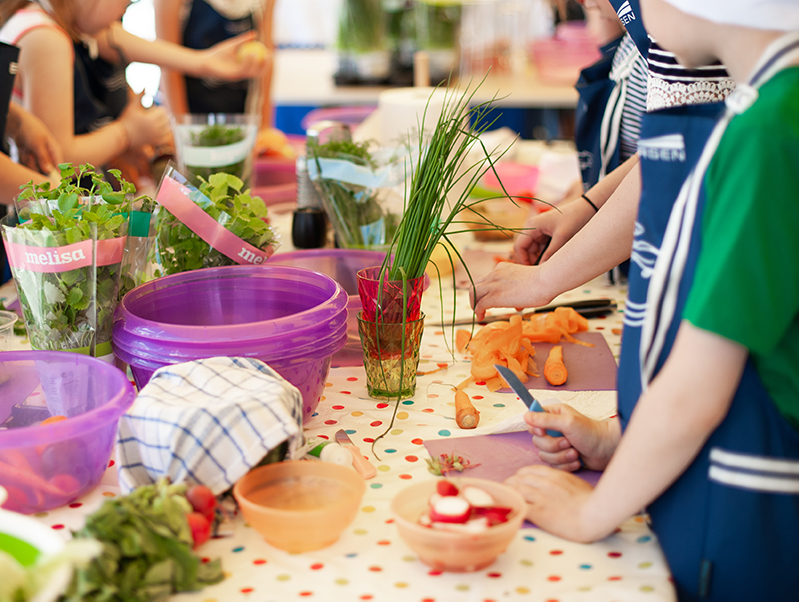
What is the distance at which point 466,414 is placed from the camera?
1009mm

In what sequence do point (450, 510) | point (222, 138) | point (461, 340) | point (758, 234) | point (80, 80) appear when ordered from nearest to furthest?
point (758, 234), point (450, 510), point (461, 340), point (222, 138), point (80, 80)

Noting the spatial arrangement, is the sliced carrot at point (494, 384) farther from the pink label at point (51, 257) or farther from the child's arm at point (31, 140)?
the child's arm at point (31, 140)

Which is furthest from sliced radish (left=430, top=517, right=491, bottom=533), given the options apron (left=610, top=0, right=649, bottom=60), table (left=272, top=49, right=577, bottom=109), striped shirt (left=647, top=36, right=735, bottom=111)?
table (left=272, top=49, right=577, bottom=109)

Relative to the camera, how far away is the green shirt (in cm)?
63

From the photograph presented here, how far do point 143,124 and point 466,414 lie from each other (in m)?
1.56

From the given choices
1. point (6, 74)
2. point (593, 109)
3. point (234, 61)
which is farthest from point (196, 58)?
point (593, 109)

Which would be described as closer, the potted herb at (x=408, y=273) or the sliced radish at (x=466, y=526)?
the sliced radish at (x=466, y=526)

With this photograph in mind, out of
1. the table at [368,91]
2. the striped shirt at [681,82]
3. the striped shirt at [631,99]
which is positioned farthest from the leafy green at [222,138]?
the table at [368,91]

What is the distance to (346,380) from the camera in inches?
45.9

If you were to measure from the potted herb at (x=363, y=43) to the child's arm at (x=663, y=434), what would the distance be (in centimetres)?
395

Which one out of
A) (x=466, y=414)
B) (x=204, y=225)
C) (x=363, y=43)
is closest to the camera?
(x=466, y=414)

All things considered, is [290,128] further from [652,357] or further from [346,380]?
[652,357]

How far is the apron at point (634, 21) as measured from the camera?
1.27 meters

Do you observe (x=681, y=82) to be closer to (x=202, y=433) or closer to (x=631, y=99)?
(x=631, y=99)
